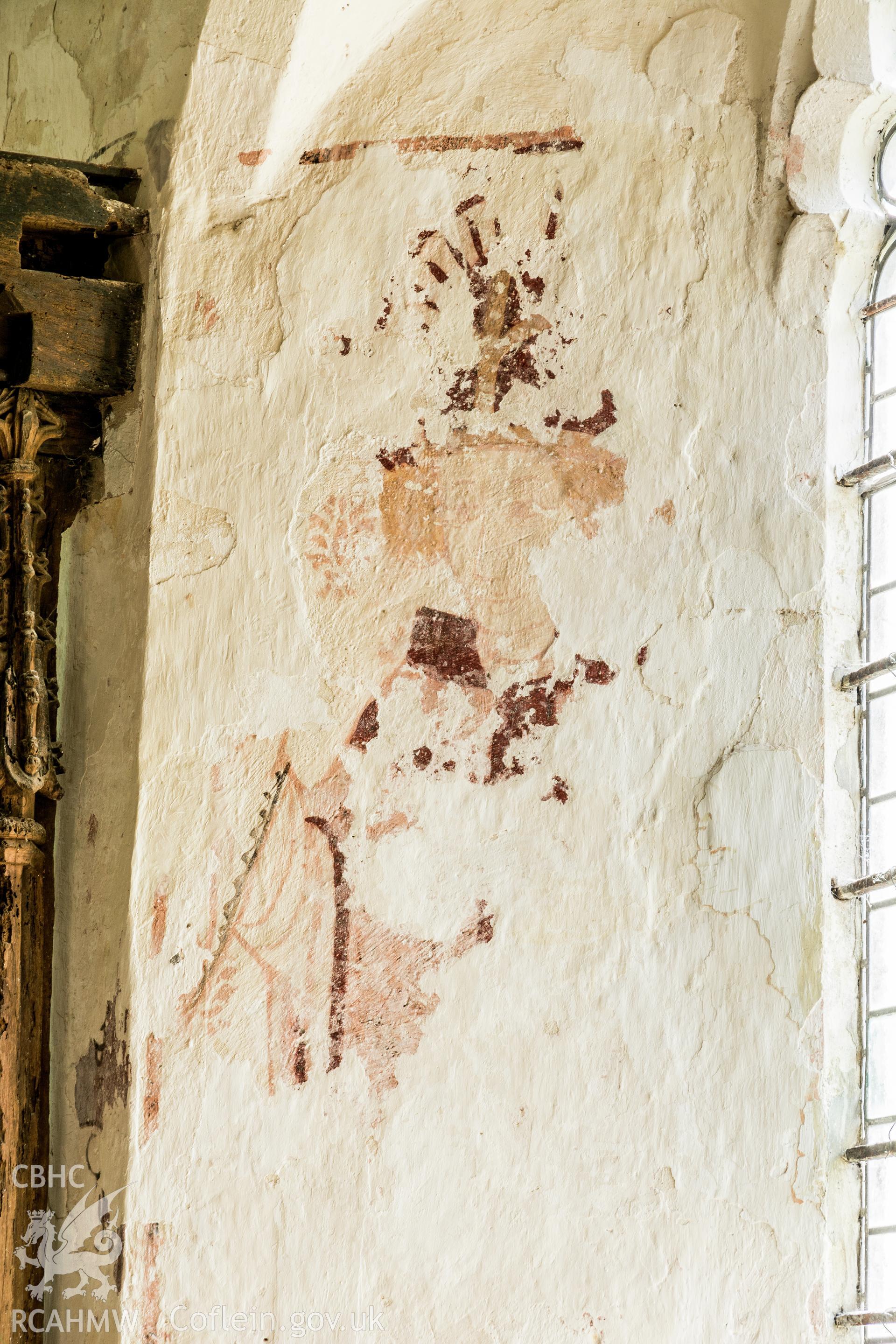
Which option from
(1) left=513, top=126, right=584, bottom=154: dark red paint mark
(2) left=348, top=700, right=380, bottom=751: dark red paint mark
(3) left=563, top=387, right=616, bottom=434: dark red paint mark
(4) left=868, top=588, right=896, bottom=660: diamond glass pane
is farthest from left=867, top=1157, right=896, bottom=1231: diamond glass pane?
(1) left=513, top=126, right=584, bottom=154: dark red paint mark

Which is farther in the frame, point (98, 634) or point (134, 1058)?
point (98, 634)

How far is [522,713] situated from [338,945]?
0.61m

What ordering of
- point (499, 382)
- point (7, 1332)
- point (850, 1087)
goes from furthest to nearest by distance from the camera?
point (499, 382)
point (850, 1087)
point (7, 1332)

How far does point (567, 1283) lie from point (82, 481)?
75.8 inches

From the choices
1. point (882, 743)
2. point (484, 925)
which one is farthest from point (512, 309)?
point (484, 925)

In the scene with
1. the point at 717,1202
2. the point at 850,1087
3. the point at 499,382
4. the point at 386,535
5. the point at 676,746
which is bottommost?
the point at 717,1202

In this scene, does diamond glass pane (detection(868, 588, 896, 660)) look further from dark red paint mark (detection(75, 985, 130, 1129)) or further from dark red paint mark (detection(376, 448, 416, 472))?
dark red paint mark (detection(75, 985, 130, 1129))

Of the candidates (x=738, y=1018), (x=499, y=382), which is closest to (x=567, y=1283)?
(x=738, y=1018)

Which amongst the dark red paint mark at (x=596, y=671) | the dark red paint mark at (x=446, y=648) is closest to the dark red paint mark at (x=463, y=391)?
the dark red paint mark at (x=446, y=648)

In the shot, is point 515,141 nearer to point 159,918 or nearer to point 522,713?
point 522,713

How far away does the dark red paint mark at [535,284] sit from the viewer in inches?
131

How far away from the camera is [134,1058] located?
2914 millimetres

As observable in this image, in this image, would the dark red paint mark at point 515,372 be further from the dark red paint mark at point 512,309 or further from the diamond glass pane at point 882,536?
the diamond glass pane at point 882,536

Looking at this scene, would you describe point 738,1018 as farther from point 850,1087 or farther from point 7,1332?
point 7,1332
